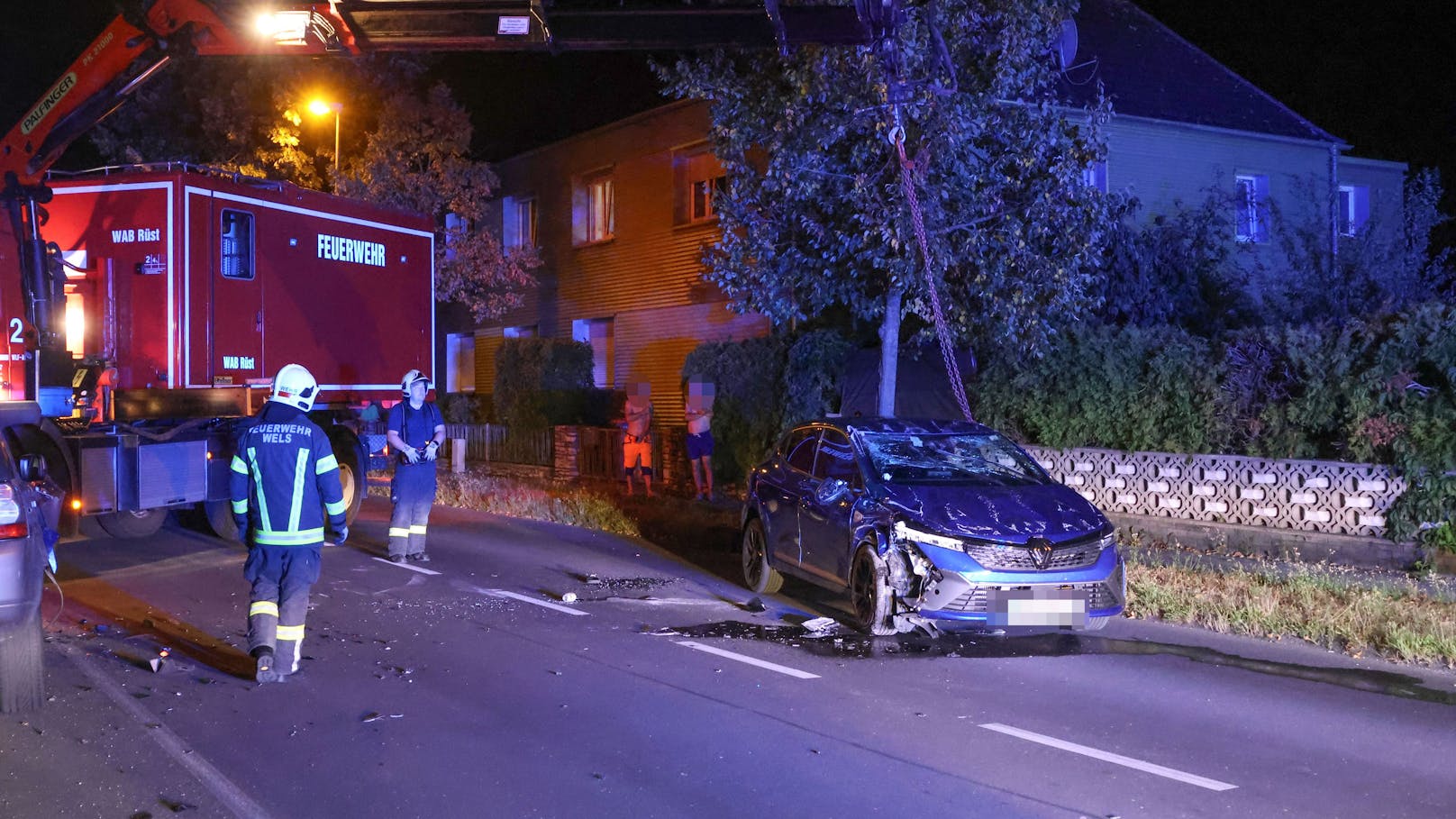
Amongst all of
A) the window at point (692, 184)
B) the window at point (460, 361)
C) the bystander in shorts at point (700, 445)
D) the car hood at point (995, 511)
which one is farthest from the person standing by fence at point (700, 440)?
the window at point (460, 361)

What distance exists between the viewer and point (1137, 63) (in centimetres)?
2288

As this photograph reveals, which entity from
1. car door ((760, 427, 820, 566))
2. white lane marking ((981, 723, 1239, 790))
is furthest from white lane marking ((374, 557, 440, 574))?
white lane marking ((981, 723, 1239, 790))

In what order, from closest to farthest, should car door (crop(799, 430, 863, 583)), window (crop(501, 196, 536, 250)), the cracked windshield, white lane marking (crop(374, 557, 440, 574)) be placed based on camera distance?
car door (crop(799, 430, 863, 583)), the cracked windshield, white lane marking (crop(374, 557, 440, 574)), window (crop(501, 196, 536, 250))

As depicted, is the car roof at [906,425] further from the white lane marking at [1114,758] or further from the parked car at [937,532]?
the white lane marking at [1114,758]

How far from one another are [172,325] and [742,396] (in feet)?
27.8

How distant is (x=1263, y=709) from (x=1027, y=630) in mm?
1620

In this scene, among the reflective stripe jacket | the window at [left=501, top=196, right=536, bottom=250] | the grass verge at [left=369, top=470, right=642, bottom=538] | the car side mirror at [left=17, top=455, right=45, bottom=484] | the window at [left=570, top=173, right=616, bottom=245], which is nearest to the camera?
the car side mirror at [left=17, top=455, right=45, bottom=484]

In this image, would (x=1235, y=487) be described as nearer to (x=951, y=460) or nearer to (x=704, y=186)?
(x=951, y=460)

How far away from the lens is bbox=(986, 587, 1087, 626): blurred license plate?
325 inches

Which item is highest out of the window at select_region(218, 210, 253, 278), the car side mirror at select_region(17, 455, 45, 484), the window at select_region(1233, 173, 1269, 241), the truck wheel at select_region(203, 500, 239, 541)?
the window at select_region(1233, 173, 1269, 241)

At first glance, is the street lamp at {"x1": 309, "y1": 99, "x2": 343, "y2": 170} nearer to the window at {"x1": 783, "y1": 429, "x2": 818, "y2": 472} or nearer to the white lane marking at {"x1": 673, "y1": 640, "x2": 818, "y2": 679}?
the window at {"x1": 783, "y1": 429, "x2": 818, "y2": 472}

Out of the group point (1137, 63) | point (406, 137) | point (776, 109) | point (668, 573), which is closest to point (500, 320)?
point (406, 137)

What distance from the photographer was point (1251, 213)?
71.9 feet

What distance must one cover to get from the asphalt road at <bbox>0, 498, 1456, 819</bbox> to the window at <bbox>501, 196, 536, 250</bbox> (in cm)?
2087
